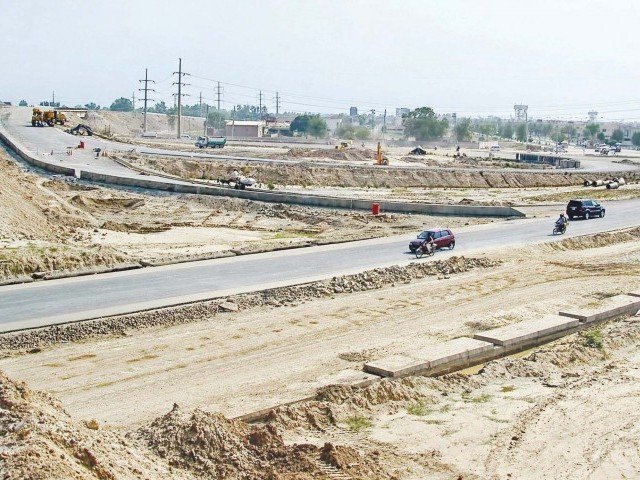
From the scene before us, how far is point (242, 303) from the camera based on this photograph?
26.5 m

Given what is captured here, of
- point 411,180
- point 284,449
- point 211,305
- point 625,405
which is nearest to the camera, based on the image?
point 284,449

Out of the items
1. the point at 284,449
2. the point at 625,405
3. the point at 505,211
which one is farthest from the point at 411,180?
the point at 284,449

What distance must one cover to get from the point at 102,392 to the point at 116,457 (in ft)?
20.8

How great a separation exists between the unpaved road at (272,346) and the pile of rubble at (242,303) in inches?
17.6

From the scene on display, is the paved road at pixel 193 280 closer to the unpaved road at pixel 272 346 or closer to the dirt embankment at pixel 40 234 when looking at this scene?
the dirt embankment at pixel 40 234

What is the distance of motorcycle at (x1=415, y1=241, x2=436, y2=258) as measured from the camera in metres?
35.0

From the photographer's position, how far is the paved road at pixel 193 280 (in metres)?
24.7

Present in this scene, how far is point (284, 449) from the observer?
14.5 m

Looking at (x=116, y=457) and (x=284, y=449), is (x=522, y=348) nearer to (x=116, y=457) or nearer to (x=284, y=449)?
(x=284, y=449)

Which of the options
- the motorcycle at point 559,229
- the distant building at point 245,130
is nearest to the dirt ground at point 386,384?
the motorcycle at point 559,229

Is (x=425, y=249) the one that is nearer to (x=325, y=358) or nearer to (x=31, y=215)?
(x=325, y=358)

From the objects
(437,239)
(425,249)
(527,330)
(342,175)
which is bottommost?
(527,330)

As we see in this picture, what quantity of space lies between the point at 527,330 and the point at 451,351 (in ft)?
12.0

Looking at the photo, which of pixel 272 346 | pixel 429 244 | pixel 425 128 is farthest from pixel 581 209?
pixel 425 128
